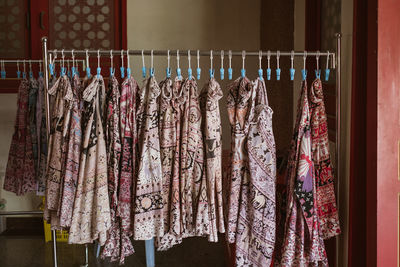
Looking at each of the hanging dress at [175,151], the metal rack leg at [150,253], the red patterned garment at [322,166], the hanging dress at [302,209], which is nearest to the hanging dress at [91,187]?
the hanging dress at [175,151]

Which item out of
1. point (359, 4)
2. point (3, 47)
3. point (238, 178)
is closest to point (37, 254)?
point (3, 47)

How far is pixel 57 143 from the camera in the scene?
2.06 metres

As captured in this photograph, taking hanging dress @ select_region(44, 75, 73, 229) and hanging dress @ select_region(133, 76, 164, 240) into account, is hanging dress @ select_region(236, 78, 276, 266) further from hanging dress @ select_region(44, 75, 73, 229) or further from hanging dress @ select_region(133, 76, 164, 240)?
hanging dress @ select_region(44, 75, 73, 229)

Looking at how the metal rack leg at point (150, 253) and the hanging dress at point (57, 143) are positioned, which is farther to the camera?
the metal rack leg at point (150, 253)

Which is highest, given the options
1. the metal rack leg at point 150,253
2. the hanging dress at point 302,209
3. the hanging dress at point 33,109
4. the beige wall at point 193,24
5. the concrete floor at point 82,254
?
the beige wall at point 193,24

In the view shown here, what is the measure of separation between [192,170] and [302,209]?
52 cm

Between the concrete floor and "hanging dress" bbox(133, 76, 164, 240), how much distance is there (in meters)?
1.41

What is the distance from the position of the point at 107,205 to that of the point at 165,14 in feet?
8.16

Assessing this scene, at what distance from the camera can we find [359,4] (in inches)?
77.9

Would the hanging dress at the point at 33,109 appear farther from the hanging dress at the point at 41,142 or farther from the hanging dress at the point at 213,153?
the hanging dress at the point at 213,153

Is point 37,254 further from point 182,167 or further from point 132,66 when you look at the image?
point 182,167

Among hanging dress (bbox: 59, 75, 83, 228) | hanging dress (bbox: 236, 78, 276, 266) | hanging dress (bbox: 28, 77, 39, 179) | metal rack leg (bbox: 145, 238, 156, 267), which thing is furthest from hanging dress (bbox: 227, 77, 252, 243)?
hanging dress (bbox: 28, 77, 39, 179)

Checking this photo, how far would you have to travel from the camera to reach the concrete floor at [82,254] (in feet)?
10.9

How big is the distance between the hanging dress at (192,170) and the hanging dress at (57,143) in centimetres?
53
